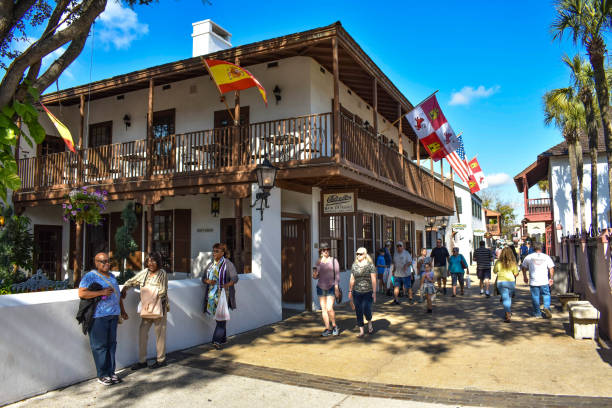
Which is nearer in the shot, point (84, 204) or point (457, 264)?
point (84, 204)

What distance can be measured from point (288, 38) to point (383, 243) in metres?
8.78

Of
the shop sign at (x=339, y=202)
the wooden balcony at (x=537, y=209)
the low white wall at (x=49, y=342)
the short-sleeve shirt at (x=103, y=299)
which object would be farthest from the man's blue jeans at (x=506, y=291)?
the wooden balcony at (x=537, y=209)

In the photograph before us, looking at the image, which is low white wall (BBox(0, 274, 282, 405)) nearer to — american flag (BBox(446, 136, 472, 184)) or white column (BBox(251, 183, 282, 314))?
white column (BBox(251, 183, 282, 314))

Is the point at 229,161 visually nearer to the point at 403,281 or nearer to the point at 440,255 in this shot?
the point at 403,281

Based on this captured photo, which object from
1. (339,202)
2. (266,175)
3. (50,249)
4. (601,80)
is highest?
(601,80)

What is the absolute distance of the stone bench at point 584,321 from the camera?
25.2 feet

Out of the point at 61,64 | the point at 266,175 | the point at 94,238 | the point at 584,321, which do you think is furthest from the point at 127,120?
the point at 584,321

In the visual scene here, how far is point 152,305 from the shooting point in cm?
630

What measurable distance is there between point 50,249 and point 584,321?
49.8 ft

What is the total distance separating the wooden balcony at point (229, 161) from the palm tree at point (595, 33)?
16.5ft

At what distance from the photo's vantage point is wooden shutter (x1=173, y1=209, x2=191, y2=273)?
13.0m

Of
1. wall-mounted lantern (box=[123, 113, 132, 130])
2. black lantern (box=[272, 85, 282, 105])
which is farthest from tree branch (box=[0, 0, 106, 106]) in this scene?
wall-mounted lantern (box=[123, 113, 132, 130])

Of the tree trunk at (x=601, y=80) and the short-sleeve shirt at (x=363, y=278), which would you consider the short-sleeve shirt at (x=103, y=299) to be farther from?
the tree trunk at (x=601, y=80)

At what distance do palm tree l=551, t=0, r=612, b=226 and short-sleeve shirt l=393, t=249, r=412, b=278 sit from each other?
487 cm
